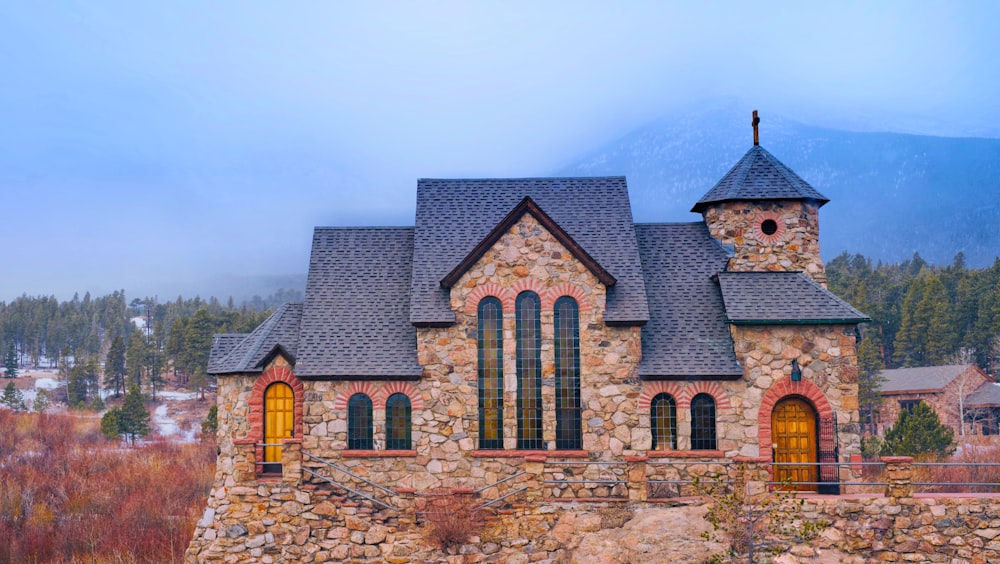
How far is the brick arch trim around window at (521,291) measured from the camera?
24.1m

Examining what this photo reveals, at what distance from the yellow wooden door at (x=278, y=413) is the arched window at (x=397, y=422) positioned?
3163mm

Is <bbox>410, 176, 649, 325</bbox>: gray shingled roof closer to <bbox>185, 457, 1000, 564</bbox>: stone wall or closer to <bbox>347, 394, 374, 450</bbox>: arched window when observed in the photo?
<bbox>347, 394, 374, 450</bbox>: arched window

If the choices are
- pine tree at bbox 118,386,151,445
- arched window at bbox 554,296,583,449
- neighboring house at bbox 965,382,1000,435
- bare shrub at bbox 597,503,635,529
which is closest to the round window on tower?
arched window at bbox 554,296,583,449

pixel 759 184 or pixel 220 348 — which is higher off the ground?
pixel 759 184

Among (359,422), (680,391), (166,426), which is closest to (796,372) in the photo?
(680,391)

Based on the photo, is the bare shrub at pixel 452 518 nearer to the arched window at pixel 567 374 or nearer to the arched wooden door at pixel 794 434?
the arched window at pixel 567 374

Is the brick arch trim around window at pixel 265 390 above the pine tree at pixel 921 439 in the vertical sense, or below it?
above

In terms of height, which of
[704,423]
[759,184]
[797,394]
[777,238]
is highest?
[759,184]

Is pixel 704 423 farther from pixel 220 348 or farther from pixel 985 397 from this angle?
pixel 985 397

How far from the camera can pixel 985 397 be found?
57750 millimetres

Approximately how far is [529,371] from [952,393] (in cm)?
4607

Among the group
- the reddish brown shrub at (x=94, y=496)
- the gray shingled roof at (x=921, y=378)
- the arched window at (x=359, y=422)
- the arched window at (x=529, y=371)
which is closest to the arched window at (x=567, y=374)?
the arched window at (x=529, y=371)

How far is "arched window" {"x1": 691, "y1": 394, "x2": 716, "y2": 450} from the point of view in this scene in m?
23.5

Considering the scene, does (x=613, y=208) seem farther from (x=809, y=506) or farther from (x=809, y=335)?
(x=809, y=506)
